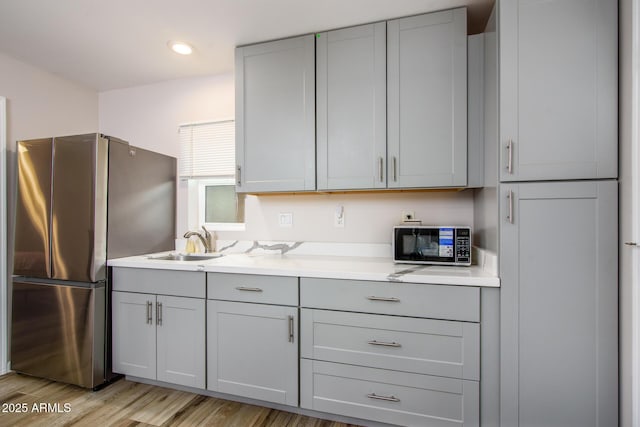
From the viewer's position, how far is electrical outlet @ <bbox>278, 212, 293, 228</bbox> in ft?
7.97

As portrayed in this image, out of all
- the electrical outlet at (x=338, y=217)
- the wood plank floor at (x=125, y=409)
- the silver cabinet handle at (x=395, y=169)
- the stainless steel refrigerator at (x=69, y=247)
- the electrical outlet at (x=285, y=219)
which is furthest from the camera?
the electrical outlet at (x=285, y=219)

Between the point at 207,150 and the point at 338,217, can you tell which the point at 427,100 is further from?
the point at 207,150

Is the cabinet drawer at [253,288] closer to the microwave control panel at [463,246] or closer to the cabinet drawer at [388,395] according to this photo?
the cabinet drawer at [388,395]

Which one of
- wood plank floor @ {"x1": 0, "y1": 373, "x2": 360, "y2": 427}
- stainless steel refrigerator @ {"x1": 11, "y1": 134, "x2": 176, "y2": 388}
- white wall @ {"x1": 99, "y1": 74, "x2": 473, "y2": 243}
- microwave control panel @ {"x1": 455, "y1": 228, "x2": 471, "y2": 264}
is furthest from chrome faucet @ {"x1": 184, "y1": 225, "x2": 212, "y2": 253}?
microwave control panel @ {"x1": 455, "y1": 228, "x2": 471, "y2": 264}

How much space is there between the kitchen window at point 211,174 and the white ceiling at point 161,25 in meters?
0.52

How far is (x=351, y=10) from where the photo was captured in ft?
5.92

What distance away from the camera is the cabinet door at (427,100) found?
175 centimetres

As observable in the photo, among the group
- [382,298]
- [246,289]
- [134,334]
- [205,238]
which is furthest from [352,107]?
[134,334]

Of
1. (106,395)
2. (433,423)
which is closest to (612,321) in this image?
(433,423)

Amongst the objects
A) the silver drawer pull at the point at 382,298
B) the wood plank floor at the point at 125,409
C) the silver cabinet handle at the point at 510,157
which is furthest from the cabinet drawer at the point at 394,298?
the wood plank floor at the point at 125,409

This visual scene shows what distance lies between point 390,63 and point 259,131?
36.4 inches

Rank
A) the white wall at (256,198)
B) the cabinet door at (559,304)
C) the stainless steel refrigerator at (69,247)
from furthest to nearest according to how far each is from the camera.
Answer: the white wall at (256,198), the stainless steel refrigerator at (69,247), the cabinet door at (559,304)

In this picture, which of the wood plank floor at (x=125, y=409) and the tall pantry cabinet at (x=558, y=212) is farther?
the wood plank floor at (x=125, y=409)

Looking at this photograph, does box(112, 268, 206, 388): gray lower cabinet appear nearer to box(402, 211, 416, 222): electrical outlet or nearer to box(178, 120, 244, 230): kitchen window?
box(178, 120, 244, 230): kitchen window
